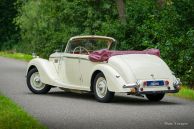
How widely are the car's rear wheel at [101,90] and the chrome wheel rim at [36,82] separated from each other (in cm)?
242

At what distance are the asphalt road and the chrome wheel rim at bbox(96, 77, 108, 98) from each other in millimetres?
228

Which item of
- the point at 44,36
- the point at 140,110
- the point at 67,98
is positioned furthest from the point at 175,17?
the point at 44,36

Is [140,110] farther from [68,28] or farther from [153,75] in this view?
[68,28]

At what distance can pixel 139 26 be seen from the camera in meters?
25.0

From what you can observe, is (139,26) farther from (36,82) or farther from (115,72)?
(115,72)

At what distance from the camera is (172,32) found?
70.2 ft

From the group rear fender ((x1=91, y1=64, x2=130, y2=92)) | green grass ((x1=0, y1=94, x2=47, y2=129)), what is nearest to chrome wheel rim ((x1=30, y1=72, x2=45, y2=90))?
rear fender ((x1=91, y1=64, x2=130, y2=92))

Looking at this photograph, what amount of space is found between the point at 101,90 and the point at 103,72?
43cm

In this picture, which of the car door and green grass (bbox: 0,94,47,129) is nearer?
green grass (bbox: 0,94,47,129)

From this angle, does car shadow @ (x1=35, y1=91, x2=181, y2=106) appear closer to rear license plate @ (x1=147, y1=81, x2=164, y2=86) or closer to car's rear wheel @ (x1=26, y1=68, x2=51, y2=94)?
car's rear wheel @ (x1=26, y1=68, x2=51, y2=94)

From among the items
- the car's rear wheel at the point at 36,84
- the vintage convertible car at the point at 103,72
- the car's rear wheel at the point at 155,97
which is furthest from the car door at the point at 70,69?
the car's rear wheel at the point at 155,97

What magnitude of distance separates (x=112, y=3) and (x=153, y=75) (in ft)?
69.1

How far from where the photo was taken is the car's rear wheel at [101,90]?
1340cm

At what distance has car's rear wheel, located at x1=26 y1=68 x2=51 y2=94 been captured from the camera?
1580 centimetres
